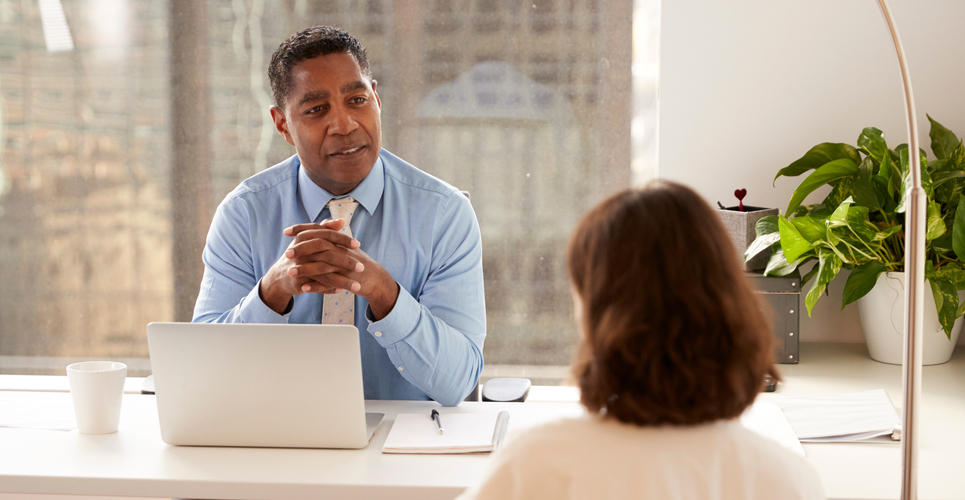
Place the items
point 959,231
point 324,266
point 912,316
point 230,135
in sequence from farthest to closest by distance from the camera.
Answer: point 230,135
point 959,231
point 324,266
point 912,316

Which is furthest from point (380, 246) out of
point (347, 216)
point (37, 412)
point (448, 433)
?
point (37, 412)

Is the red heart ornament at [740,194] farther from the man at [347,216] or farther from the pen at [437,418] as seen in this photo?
the pen at [437,418]

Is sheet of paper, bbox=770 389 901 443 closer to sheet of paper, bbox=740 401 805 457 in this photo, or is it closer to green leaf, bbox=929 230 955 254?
sheet of paper, bbox=740 401 805 457

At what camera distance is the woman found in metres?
0.76

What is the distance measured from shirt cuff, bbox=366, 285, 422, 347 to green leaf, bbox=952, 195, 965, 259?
4.25ft

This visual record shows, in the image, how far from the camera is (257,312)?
58.0 inches

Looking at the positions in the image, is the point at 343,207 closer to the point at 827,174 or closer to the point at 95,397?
the point at 95,397

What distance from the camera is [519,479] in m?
0.77

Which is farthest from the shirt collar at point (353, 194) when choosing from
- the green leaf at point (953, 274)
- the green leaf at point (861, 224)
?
the green leaf at point (953, 274)

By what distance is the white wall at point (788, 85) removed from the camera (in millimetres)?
2158

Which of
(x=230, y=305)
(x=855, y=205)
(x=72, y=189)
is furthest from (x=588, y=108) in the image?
(x=72, y=189)

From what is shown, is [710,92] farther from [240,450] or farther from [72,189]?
[72,189]

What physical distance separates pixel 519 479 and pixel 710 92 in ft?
5.82

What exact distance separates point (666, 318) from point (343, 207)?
113 centimetres
